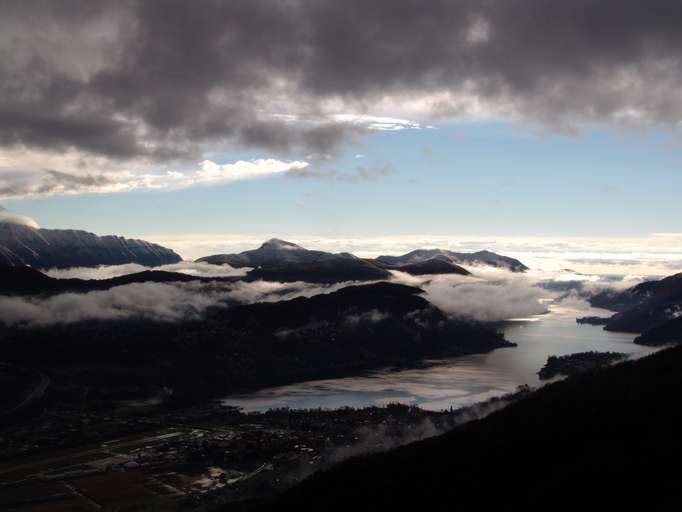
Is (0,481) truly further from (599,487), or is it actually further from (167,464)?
(599,487)

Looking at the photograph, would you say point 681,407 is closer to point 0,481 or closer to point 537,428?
point 537,428

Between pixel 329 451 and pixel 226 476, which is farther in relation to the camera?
pixel 329 451

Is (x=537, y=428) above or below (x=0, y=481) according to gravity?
above

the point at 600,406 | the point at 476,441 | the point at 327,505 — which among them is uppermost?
the point at 600,406

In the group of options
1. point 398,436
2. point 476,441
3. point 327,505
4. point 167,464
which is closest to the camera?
point 327,505

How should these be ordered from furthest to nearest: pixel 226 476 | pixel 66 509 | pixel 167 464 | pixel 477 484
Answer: pixel 167 464 → pixel 226 476 → pixel 66 509 → pixel 477 484

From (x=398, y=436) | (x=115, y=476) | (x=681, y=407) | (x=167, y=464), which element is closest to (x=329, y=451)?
(x=398, y=436)
